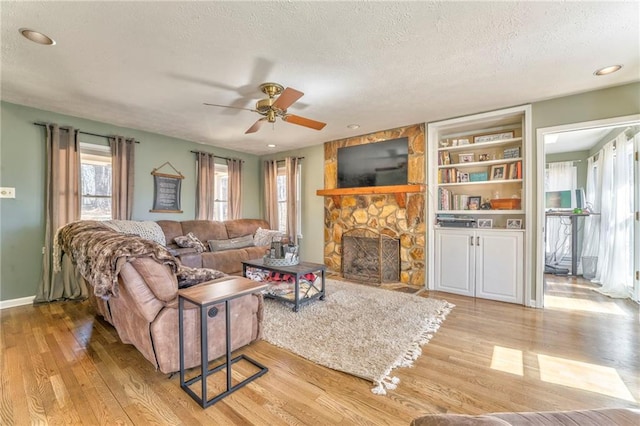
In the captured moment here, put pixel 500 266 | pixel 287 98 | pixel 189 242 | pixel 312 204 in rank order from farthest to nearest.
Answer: pixel 312 204 < pixel 189 242 < pixel 500 266 < pixel 287 98

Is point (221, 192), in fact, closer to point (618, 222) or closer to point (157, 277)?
point (157, 277)

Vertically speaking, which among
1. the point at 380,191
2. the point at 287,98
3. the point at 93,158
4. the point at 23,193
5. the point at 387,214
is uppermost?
the point at 287,98

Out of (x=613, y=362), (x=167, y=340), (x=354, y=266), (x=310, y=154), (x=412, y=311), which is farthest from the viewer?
(x=310, y=154)

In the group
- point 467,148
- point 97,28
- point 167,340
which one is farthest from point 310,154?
point 167,340

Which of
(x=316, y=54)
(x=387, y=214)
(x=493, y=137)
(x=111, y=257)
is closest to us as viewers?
(x=111, y=257)

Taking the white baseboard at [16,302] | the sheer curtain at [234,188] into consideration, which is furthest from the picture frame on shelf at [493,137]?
the white baseboard at [16,302]

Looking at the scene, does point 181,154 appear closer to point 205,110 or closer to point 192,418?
point 205,110

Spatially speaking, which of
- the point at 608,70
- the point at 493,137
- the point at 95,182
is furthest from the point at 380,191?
the point at 95,182

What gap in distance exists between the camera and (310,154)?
538 centimetres

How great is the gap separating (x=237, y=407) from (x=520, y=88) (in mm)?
3772

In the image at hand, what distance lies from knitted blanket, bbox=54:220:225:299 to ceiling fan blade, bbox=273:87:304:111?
1540 millimetres

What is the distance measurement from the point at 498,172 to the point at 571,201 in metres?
2.45

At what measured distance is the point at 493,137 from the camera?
3.70 meters

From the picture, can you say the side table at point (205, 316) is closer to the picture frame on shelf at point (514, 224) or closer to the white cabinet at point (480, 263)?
the white cabinet at point (480, 263)
